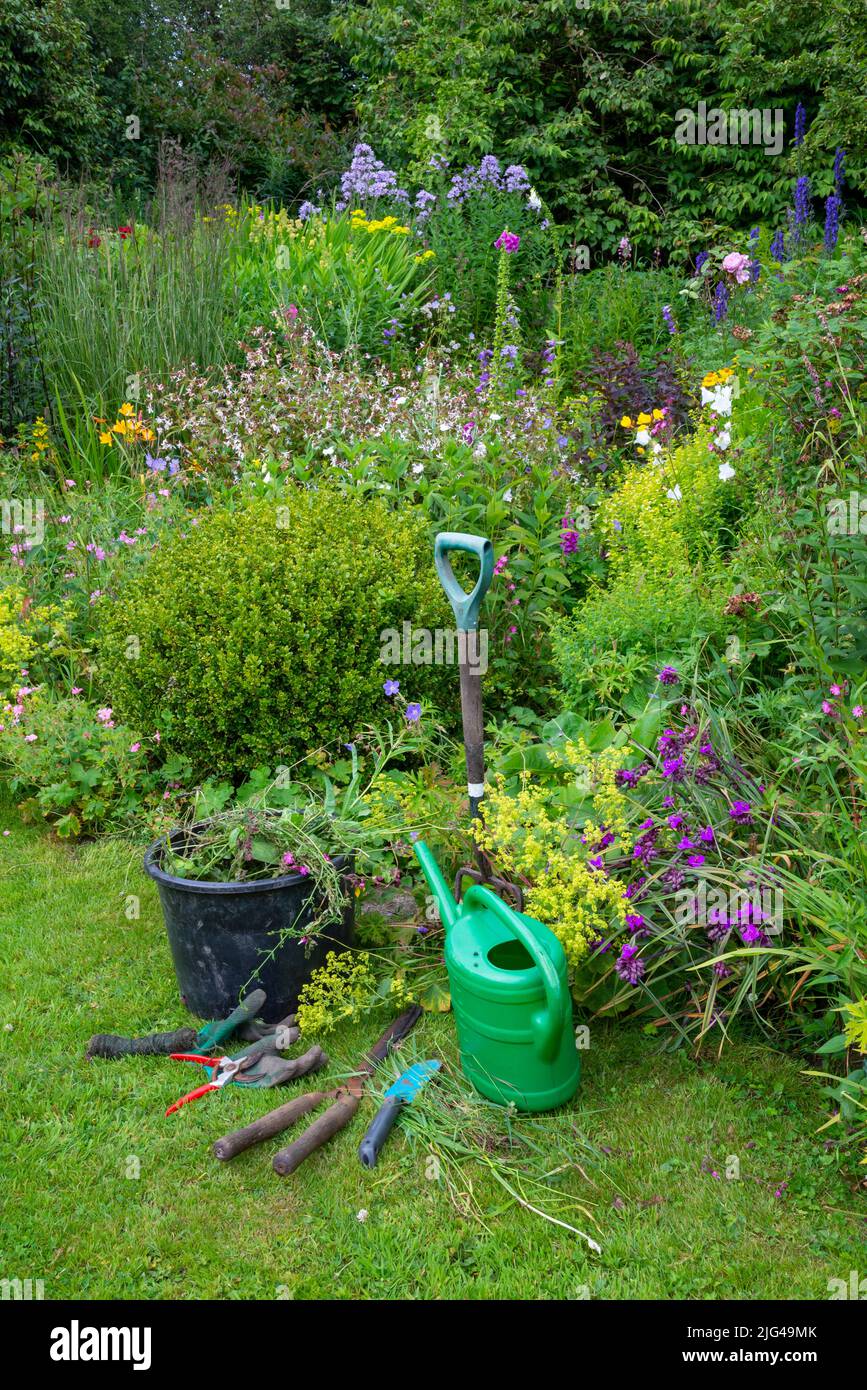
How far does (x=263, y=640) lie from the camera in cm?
350

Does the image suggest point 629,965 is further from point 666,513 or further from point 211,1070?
point 666,513

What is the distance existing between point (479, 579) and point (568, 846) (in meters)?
0.77

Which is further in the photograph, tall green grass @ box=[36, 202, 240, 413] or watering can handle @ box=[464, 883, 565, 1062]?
tall green grass @ box=[36, 202, 240, 413]

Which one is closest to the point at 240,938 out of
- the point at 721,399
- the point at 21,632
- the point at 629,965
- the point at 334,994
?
the point at 334,994

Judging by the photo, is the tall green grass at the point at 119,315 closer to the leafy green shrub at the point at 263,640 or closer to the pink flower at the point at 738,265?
the leafy green shrub at the point at 263,640

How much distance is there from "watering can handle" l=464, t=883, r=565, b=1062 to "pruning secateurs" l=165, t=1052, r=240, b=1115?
894 millimetres

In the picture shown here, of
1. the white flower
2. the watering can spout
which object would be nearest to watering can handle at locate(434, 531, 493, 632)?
the watering can spout

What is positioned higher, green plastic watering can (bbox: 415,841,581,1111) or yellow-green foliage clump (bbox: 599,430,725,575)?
yellow-green foliage clump (bbox: 599,430,725,575)

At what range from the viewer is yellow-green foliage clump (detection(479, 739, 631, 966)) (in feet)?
8.73

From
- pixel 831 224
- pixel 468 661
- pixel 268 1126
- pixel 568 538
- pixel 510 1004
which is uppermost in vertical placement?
pixel 831 224

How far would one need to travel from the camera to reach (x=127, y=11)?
1694cm

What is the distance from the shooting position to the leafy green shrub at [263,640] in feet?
11.6

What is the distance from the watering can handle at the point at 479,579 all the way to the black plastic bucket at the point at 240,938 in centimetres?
84

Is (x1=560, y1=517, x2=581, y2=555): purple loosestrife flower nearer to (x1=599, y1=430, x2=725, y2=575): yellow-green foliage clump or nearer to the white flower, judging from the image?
(x1=599, y1=430, x2=725, y2=575): yellow-green foliage clump
